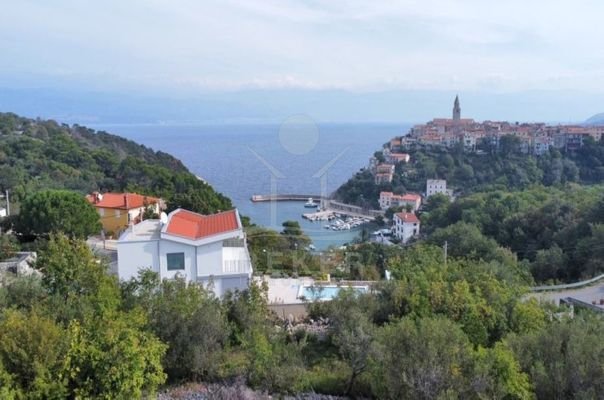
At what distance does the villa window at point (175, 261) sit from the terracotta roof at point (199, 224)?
0.46 m

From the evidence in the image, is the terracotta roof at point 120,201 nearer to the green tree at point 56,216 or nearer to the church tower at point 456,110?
the green tree at point 56,216

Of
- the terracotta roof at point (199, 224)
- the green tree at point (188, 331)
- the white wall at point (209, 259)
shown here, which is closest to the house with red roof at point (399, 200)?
the terracotta roof at point (199, 224)

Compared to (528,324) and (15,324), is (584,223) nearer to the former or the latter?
(528,324)

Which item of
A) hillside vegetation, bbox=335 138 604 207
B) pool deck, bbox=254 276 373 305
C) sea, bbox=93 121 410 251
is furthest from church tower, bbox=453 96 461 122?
pool deck, bbox=254 276 373 305

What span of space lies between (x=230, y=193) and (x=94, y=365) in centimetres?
5052

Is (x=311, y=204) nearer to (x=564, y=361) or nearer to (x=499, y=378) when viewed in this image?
(x=564, y=361)

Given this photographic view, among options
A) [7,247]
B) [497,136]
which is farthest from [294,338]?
[497,136]

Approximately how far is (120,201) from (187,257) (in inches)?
444

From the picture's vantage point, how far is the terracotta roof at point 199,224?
10862mm

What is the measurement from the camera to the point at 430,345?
18.1 ft

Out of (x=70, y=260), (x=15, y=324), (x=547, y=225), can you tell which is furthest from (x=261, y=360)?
(x=547, y=225)

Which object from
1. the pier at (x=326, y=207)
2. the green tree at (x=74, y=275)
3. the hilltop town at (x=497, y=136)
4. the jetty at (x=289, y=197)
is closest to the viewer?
the green tree at (x=74, y=275)

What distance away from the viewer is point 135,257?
35.3 feet

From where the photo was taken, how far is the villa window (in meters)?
10.8
